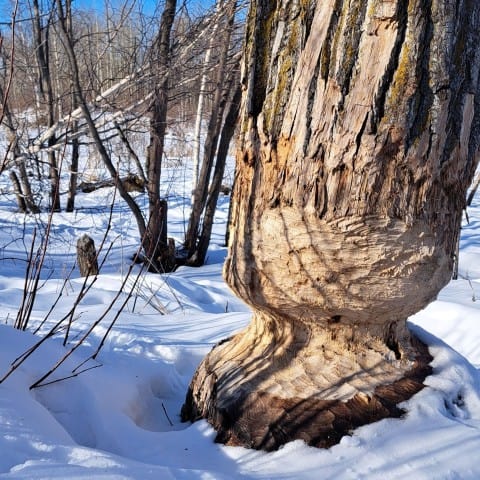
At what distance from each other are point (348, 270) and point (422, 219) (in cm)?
27

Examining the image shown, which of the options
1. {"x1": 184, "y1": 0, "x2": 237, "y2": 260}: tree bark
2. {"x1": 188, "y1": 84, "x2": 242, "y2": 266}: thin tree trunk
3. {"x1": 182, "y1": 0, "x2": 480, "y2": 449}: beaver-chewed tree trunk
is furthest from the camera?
{"x1": 188, "y1": 84, "x2": 242, "y2": 266}: thin tree trunk

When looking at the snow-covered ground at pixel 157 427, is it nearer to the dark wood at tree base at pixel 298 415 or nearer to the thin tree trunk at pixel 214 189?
the dark wood at tree base at pixel 298 415

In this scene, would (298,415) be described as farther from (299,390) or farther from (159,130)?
(159,130)

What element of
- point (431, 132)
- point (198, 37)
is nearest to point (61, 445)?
point (431, 132)

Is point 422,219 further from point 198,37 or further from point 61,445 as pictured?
point 198,37

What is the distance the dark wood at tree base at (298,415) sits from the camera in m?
1.39

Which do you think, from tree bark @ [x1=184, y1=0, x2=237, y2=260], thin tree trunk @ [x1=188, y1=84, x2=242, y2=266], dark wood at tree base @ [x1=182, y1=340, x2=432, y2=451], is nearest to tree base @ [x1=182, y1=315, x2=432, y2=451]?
dark wood at tree base @ [x1=182, y1=340, x2=432, y2=451]

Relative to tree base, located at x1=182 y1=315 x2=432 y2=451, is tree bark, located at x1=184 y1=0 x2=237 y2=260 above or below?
above

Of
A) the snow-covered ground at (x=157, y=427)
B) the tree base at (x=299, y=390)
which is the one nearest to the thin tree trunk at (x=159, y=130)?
the snow-covered ground at (x=157, y=427)

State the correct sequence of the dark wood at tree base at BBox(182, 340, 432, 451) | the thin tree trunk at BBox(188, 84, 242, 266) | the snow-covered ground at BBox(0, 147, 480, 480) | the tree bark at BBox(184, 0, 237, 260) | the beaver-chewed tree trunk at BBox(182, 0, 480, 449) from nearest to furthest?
the snow-covered ground at BBox(0, 147, 480, 480) → the beaver-chewed tree trunk at BBox(182, 0, 480, 449) → the dark wood at tree base at BBox(182, 340, 432, 451) → the tree bark at BBox(184, 0, 237, 260) → the thin tree trunk at BBox(188, 84, 242, 266)

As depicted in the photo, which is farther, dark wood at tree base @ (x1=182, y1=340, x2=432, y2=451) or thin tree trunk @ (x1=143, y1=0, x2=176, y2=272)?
thin tree trunk @ (x1=143, y1=0, x2=176, y2=272)

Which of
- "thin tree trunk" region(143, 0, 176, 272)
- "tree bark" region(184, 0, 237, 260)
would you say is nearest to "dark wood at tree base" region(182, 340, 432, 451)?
"thin tree trunk" region(143, 0, 176, 272)

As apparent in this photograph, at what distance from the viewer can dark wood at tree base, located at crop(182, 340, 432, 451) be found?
1390 mm

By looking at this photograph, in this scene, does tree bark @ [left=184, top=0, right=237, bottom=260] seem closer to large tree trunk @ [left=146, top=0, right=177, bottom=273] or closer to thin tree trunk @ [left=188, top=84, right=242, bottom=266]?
thin tree trunk @ [left=188, top=84, right=242, bottom=266]
